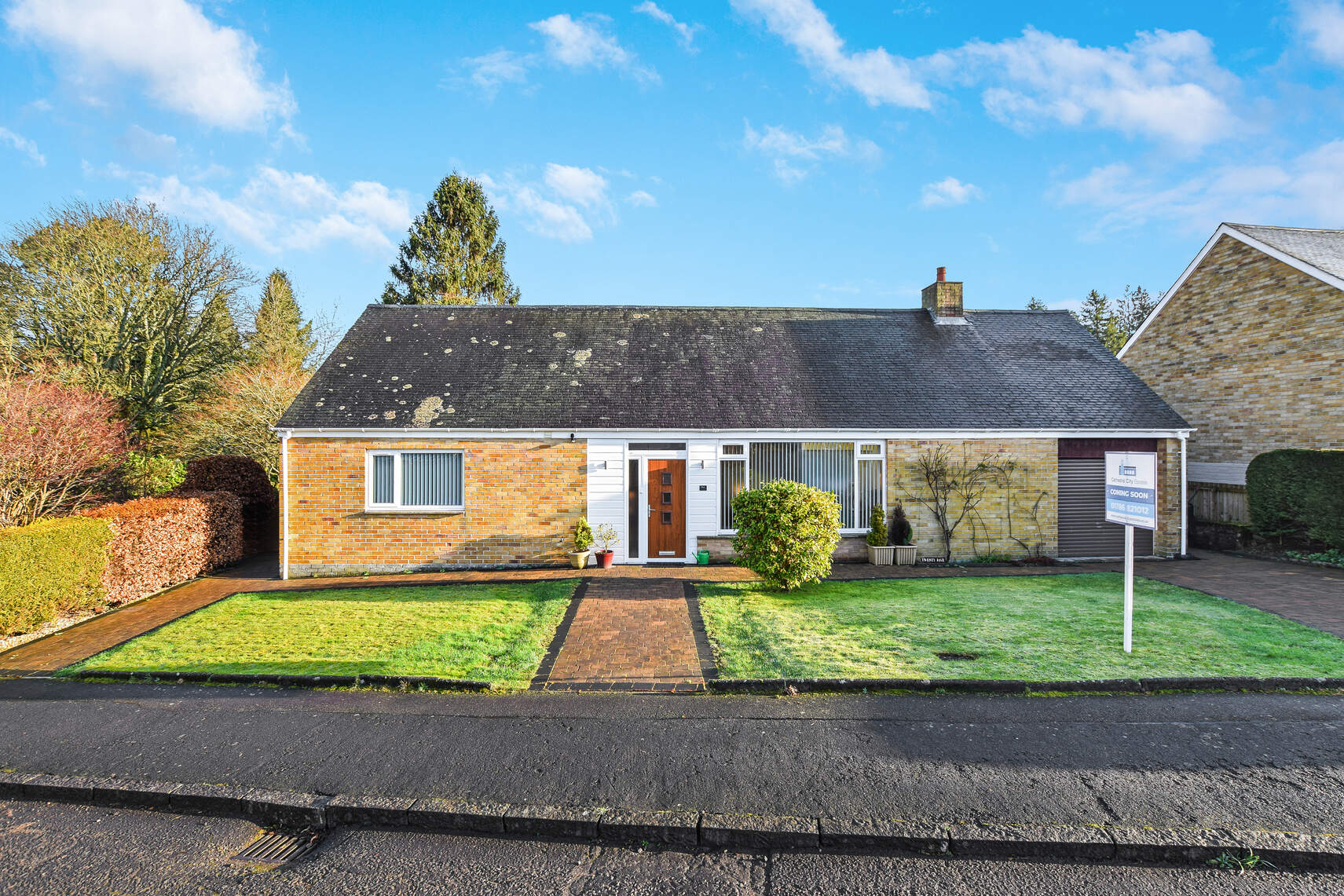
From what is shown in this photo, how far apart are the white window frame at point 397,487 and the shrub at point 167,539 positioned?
Answer: 3.31 metres

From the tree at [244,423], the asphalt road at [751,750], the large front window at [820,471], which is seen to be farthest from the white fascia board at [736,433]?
the tree at [244,423]

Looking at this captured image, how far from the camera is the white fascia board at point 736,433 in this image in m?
12.8

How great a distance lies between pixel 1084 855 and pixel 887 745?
153cm

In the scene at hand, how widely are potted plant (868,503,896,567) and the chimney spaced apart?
272 inches

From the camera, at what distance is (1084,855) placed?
3904mm

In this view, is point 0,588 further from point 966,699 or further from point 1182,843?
point 1182,843

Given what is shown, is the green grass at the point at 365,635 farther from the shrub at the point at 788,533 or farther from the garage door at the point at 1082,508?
the garage door at the point at 1082,508

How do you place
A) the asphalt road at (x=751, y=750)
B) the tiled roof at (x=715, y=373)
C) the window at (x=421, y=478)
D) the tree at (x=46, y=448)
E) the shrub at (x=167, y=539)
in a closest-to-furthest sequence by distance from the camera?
the asphalt road at (x=751, y=750) → the shrub at (x=167, y=539) → the tree at (x=46, y=448) → the window at (x=421, y=478) → the tiled roof at (x=715, y=373)

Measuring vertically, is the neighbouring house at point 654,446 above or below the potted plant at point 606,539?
above

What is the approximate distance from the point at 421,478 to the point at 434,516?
33.4 inches

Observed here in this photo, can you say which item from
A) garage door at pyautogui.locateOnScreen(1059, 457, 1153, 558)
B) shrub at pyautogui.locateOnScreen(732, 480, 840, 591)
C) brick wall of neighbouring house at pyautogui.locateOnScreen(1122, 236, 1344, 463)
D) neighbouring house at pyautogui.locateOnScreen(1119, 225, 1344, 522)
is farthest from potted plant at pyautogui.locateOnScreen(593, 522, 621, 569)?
brick wall of neighbouring house at pyautogui.locateOnScreen(1122, 236, 1344, 463)

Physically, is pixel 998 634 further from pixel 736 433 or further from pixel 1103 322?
pixel 1103 322

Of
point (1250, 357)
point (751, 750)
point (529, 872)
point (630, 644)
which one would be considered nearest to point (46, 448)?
point (630, 644)

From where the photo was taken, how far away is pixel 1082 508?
45.1 feet
